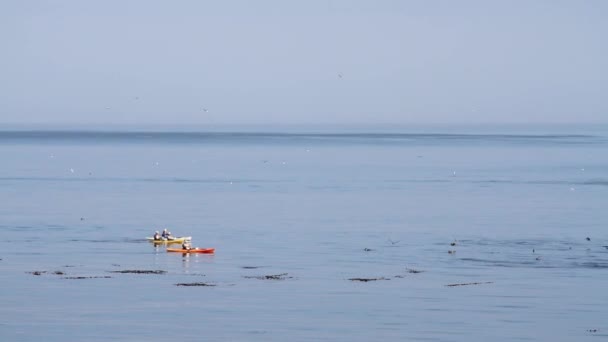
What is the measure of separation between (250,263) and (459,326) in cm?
1636

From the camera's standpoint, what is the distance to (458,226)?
7300 centimetres

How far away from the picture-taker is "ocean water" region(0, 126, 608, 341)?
39656mm

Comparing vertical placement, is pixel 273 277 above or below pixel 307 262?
below

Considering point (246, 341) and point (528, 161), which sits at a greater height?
point (528, 161)

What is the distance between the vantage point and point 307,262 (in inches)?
2160

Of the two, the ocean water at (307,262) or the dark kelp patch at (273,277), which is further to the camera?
the dark kelp patch at (273,277)

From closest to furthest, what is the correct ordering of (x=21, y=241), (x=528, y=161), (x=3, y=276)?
(x=3, y=276) → (x=21, y=241) → (x=528, y=161)

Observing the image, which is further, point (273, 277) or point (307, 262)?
point (307, 262)

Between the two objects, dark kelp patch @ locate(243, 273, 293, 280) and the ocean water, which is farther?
dark kelp patch @ locate(243, 273, 293, 280)

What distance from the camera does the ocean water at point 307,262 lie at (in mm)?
39656

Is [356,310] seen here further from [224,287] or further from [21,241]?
[21,241]

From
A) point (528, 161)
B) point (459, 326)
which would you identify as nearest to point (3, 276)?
point (459, 326)

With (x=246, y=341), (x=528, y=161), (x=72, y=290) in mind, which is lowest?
(x=246, y=341)

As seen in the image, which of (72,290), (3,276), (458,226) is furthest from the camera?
(458,226)
